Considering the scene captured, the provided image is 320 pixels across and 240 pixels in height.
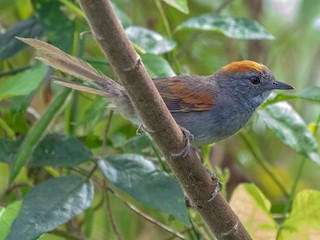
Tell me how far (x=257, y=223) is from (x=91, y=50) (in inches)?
57.7

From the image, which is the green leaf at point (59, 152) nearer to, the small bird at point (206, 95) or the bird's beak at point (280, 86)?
the small bird at point (206, 95)

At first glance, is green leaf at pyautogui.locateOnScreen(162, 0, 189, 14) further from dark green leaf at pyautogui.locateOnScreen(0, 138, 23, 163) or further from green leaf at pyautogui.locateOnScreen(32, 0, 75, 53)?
dark green leaf at pyautogui.locateOnScreen(0, 138, 23, 163)

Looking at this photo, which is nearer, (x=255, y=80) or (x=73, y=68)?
(x=73, y=68)

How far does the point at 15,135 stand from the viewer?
278 cm

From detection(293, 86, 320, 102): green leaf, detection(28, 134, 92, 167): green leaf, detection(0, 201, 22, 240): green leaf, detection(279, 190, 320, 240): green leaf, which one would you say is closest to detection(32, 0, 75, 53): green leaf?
detection(28, 134, 92, 167): green leaf

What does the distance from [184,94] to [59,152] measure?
0.51 metres

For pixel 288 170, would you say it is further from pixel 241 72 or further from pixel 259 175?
pixel 241 72

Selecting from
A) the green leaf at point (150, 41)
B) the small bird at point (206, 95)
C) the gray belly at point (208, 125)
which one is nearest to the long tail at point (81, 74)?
the small bird at point (206, 95)

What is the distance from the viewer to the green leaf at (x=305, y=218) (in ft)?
8.52

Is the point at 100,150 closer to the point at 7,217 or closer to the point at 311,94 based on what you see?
the point at 7,217

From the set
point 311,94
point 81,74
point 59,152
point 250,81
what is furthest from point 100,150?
point 311,94

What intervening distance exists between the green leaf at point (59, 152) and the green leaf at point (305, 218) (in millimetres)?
765

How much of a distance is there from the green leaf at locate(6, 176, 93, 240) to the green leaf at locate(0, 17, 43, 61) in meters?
0.65

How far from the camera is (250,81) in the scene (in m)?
3.04
